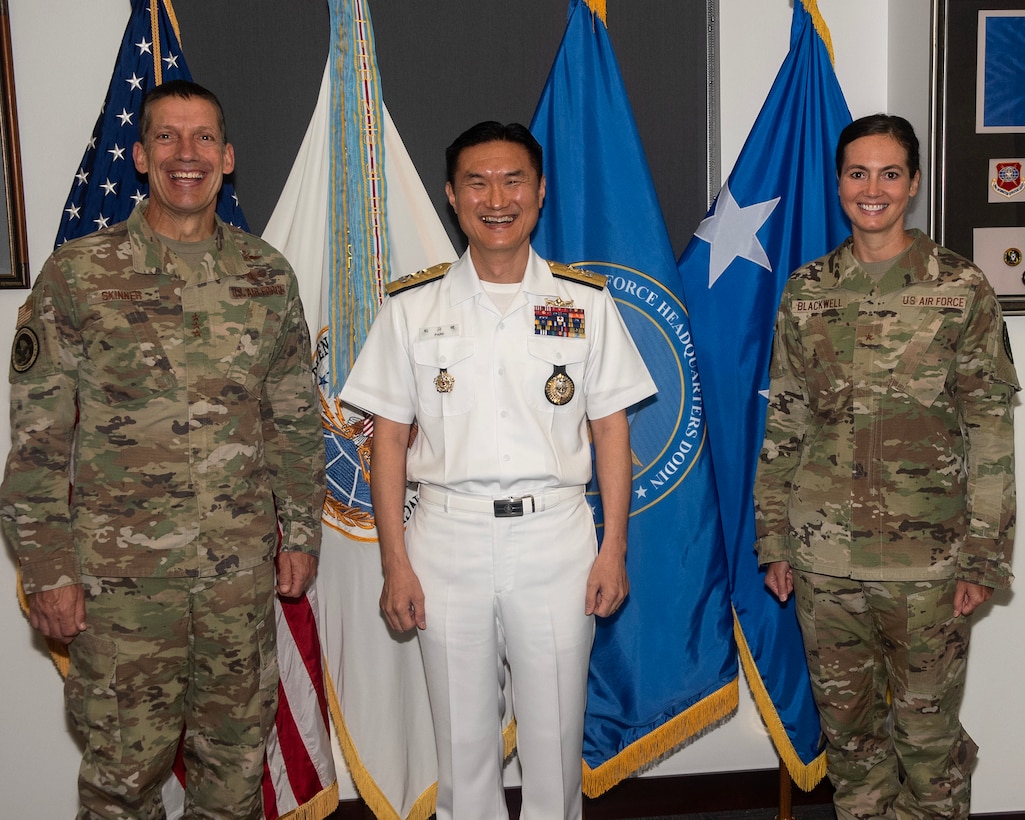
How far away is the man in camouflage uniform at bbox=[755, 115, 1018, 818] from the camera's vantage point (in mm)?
1947

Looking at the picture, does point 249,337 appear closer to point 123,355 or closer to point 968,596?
point 123,355

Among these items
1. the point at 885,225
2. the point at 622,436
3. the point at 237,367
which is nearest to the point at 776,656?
the point at 622,436

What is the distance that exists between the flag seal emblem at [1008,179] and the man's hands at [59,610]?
248 centimetres

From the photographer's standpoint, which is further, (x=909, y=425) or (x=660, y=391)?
(x=660, y=391)

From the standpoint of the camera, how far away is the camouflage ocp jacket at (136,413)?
1827 millimetres

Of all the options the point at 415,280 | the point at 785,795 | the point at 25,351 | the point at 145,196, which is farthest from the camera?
the point at 785,795

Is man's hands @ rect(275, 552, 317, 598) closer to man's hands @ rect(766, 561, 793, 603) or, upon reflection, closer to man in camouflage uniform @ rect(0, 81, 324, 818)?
man in camouflage uniform @ rect(0, 81, 324, 818)

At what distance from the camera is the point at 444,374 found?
195 cm

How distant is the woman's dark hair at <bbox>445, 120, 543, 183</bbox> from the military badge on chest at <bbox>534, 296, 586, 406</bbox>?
298mm

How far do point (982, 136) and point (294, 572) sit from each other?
6.94 ft

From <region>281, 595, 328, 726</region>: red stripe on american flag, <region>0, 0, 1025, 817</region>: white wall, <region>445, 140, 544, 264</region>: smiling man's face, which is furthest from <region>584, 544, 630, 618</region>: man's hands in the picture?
<region>0, 0, 1025, 817</region>: white wall

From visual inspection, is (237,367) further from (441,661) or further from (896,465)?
(896,465)

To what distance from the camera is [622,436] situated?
202 centimetres

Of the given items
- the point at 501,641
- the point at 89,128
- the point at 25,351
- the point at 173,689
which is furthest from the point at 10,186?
the point at 501,641
